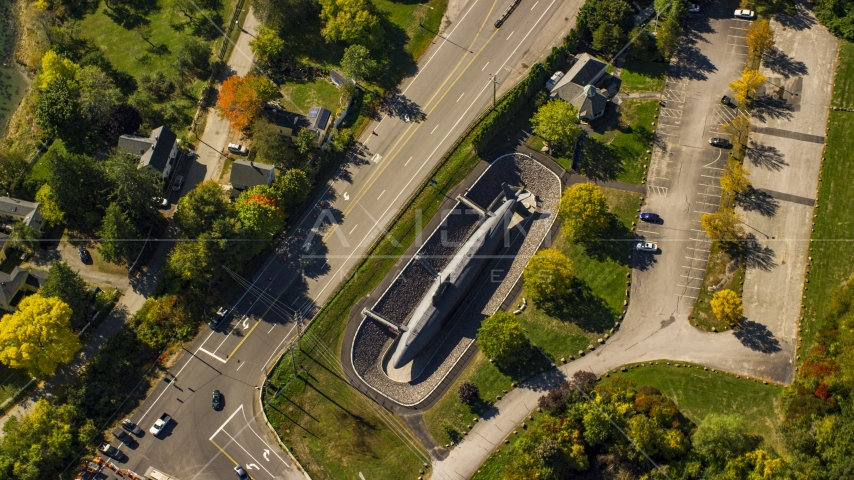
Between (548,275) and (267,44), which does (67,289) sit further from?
(548,275)

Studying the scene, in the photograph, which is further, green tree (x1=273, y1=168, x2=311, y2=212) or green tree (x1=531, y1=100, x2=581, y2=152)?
green tree (x1=531, y1=100, x2=581, y2=152)

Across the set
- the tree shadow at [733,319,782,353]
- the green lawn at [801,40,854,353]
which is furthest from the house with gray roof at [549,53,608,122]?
the tree shadow at [733,319,782,353]

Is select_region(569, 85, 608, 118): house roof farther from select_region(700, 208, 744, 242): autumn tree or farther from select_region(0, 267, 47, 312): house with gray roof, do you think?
select_region(0, 267, 47, 312): house with gray roof

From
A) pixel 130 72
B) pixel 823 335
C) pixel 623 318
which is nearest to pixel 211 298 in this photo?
pixel 130 72

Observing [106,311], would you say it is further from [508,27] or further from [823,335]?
[823,335]

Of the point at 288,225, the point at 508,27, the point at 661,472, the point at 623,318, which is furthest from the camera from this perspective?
the point at 508,27
